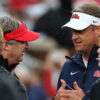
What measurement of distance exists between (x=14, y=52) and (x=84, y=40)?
2.58 feet

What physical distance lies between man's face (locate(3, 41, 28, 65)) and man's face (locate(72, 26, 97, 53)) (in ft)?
1.94

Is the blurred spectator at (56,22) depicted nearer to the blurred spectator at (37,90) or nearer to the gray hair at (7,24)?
the blurred spectator at (37,90)

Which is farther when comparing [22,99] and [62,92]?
[62,92]

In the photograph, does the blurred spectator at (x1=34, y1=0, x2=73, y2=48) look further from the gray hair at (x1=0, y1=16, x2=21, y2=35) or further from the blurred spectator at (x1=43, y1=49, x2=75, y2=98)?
the gray hair at (x1=0, y1=16, x2=21, y2=35)

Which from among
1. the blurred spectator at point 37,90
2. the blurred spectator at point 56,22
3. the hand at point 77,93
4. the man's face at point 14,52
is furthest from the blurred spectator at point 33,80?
the hand at point 77,93

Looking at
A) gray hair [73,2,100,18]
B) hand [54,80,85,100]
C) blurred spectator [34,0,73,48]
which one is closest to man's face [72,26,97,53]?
gray hair [73,2,100,18]

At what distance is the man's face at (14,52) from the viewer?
5036 mm

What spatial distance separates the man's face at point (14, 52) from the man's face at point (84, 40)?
59 centimetres

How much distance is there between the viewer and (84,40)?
529 cm

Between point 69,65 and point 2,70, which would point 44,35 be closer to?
point 69,65

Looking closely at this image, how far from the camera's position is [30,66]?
332 inches

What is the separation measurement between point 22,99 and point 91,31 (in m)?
1.36

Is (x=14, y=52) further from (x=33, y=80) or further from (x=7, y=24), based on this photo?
(x=33, y=80)

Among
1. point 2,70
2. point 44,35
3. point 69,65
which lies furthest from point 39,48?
point 2,70
